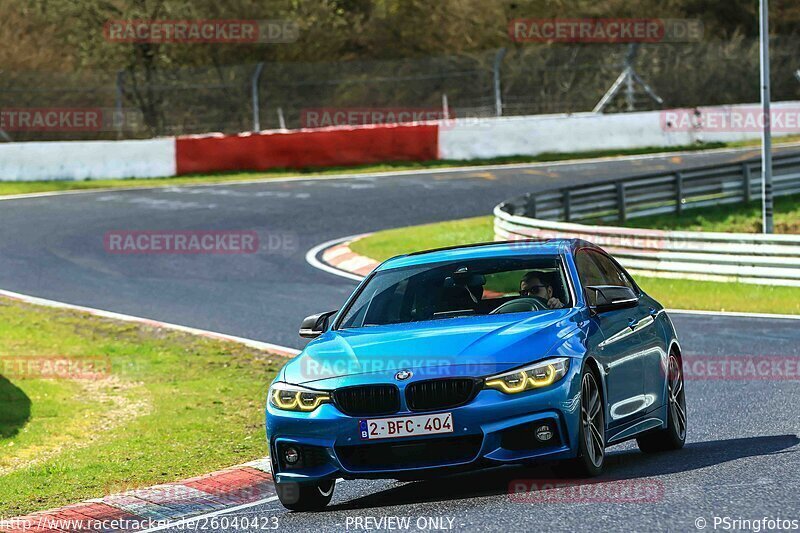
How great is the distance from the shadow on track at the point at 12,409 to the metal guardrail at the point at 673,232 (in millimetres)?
11063

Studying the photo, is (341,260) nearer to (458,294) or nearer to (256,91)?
(458,294)

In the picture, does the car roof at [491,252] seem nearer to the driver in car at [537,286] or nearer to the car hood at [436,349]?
the driver in car at [537,286]

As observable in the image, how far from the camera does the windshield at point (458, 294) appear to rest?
28.9 ft

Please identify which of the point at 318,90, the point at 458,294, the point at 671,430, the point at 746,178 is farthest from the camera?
the point at 318,90

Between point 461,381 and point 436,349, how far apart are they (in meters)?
0.28

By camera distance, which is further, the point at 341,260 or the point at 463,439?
the point at 341,260

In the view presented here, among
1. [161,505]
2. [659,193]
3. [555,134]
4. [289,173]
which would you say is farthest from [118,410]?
[555,134]

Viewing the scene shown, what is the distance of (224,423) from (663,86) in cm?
3601

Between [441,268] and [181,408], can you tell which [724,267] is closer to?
[181,408]

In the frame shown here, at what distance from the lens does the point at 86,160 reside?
3572 cm

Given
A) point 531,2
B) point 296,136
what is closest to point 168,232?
point 296,136

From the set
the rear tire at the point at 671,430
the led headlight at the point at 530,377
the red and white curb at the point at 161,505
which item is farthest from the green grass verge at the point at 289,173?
the led headlight at the point at 530,377

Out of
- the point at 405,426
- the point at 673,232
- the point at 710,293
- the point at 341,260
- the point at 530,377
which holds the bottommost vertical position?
the point at 710,293

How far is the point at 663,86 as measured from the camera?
152 feet
